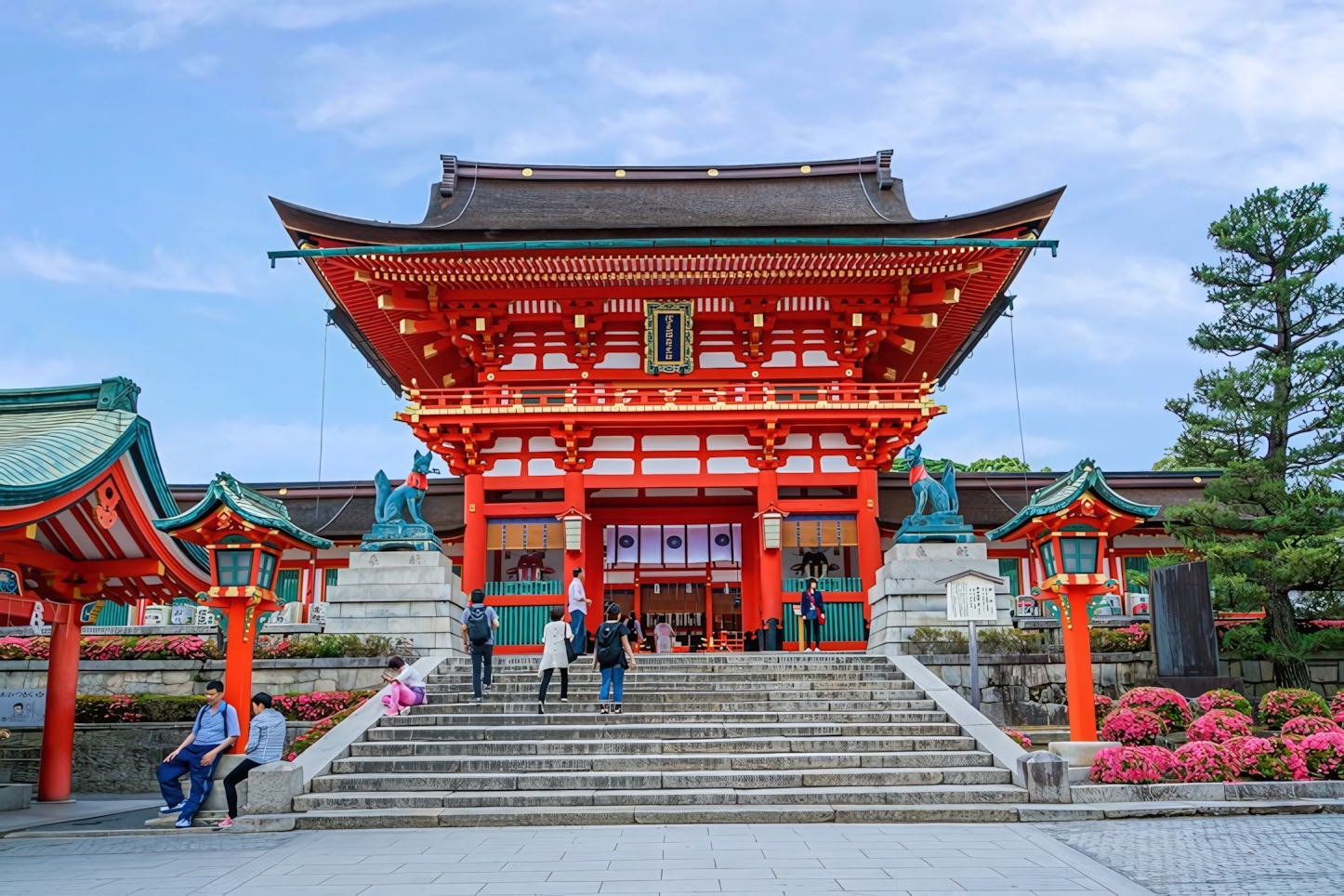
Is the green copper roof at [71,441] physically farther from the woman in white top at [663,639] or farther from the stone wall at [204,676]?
the woman in white top at [663,639]

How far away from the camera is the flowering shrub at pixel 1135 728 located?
13.7m

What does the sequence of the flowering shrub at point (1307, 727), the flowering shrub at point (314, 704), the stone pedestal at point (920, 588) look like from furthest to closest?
the stone pedestal at point (920, 588)
the flowering shrub at point (314, 704)
the flowering shrub at point (1307, 727)

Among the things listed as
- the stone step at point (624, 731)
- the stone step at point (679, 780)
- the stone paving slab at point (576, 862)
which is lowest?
the stone paving slab at point (576, 862)

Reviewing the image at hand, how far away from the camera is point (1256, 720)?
637 inches

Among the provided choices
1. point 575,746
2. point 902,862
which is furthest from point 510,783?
point 902,862

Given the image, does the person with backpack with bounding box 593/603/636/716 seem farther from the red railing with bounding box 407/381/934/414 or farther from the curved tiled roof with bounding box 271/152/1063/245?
the curved tiled roof with bounding box 271/152/1063/245

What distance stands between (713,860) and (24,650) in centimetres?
1471

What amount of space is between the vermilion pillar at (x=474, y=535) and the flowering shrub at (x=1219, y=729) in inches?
557

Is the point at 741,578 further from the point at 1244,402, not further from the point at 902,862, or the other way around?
the point at 902,862

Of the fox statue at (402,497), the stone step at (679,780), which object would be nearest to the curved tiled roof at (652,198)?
the fox statue at (402,497)

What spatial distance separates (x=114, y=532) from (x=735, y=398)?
13.3 metres

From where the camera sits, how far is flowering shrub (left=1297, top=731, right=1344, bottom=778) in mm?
11289

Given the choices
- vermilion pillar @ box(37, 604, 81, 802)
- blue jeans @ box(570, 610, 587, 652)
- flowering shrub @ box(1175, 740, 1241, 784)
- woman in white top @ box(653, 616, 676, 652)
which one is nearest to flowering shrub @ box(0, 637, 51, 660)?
vermilion pillar @ box(37, 604, 81, 802)

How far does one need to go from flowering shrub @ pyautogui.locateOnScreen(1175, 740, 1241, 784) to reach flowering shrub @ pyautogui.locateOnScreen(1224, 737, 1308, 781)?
0.12m
